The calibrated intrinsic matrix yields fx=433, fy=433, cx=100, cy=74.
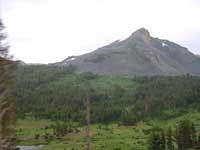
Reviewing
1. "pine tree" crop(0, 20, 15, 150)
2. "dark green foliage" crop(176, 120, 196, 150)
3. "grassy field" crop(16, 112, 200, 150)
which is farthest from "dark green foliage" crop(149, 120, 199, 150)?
"pine tree" crop(0, 20, 15, 150)

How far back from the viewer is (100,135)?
145 m

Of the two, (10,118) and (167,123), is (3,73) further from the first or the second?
(167,123)

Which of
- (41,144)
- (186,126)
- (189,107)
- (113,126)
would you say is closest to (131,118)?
(113,126)

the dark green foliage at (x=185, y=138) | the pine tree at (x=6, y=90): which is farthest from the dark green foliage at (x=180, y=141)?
the pine tree at (x=6, y=90)

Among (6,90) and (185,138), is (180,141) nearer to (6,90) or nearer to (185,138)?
(185,138)

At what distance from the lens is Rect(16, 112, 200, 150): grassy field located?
11762 cm

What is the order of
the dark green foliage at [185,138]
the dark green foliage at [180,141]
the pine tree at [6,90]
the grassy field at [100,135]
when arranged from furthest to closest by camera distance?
the grassy field at [100,135]
the dark green foliage at [185,138]
the dark green foliage at [180,141]
the pine tree at [6,90]

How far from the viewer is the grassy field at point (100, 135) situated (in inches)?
4631

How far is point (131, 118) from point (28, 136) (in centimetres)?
4683

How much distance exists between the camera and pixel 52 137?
14412 centimetres

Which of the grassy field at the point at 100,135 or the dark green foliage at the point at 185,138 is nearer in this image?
the dark green foliage at the point at 185,138

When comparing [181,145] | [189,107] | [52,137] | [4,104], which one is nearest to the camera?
[4,104]

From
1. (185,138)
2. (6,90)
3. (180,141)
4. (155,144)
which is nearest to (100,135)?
(180,141)

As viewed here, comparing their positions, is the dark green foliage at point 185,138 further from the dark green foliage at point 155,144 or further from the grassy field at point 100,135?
the grassy field at point 100,135
